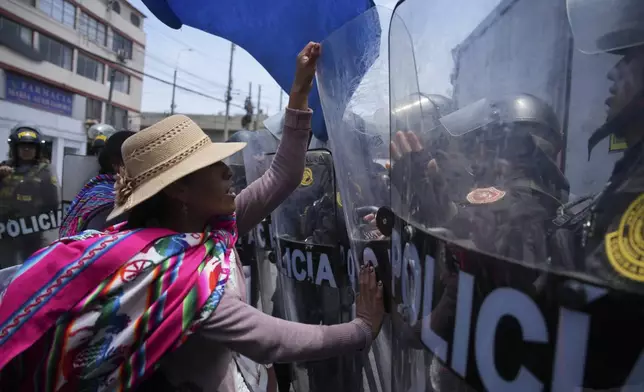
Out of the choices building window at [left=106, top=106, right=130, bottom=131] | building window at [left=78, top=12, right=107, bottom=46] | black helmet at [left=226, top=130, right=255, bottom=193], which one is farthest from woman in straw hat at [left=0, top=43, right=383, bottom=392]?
building window at [left=106, top=106, right=130, bottom=131]

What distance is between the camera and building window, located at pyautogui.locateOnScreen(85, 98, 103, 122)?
3031 cm

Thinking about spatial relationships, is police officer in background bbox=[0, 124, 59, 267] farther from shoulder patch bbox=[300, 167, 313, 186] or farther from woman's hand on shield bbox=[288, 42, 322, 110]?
woman's hand on shield bbox=[288, 42, 322, 110]

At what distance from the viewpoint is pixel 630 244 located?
2.27 ft

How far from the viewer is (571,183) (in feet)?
2.67

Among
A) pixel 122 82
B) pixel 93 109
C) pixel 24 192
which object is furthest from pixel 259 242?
pixel 122 82

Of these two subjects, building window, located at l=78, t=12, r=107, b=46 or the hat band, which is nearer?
the hat band

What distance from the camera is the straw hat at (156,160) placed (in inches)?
57.5

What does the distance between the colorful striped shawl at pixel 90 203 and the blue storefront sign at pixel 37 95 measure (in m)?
24.4

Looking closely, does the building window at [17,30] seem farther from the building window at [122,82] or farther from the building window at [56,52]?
the building window at [122,82]

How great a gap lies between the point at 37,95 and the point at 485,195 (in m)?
28.6

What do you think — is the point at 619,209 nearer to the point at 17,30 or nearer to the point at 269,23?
the point at 269,23

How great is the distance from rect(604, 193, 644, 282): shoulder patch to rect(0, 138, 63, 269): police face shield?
4.89 meters

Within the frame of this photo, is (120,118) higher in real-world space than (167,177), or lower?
higher

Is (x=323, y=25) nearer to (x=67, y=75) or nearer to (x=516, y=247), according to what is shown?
(x=516, y=247)
